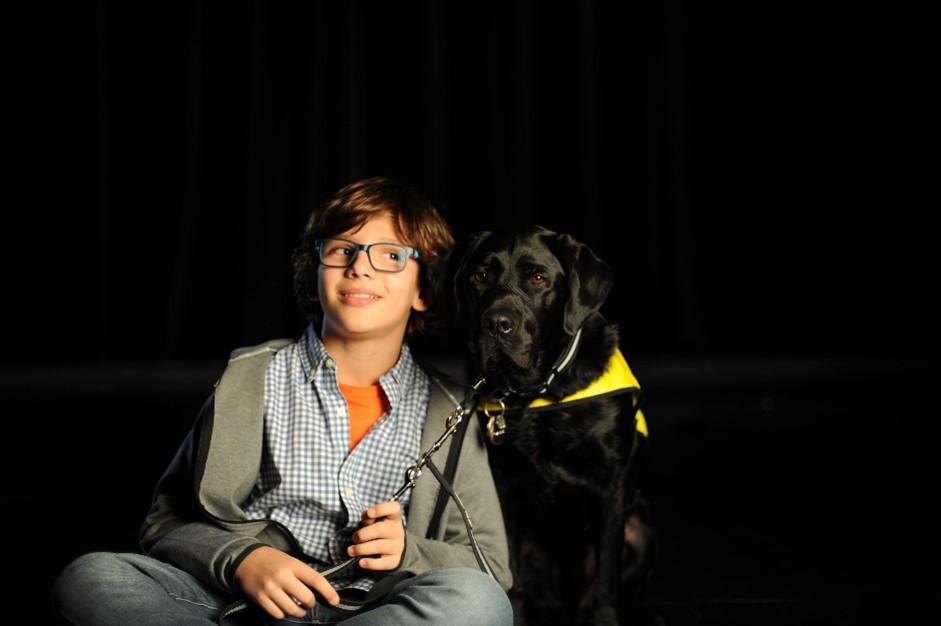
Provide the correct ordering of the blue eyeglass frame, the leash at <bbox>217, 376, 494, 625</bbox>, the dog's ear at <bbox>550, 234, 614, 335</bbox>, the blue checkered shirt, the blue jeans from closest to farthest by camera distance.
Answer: the blue jeans < the leash at <bbox>217, 376, 494, 625</bbox> < the blue checkered shirt < the blue eyeglass frame < the dog's ear at <bbox>550, 234, 614, 335</bbox>

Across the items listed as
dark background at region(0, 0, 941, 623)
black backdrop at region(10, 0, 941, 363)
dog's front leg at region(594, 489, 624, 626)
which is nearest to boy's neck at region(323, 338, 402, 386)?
dog's front leg at region(594, 489, 624, 626)

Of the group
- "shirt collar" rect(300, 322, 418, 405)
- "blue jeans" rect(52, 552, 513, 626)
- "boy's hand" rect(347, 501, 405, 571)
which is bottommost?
"blue jeans" rect(52, 552, 513, 626)

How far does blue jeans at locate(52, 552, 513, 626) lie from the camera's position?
1349mm

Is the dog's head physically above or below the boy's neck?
above

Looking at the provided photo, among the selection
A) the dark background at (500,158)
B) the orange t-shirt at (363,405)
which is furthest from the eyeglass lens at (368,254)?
the dark background at (500,158)

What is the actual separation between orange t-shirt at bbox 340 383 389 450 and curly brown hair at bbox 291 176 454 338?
206 mm

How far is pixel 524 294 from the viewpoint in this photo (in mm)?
1844

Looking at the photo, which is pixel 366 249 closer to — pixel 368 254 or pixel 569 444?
pixel 368 254

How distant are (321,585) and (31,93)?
13.7ft

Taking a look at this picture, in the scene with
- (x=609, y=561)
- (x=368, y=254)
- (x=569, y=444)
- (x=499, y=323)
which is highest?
(x=368, y=254)

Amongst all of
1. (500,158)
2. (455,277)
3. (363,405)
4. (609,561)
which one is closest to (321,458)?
(363,405)

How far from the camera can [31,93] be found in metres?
4.66

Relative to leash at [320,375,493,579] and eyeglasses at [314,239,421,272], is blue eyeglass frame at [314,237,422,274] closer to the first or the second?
eyeglasses at [314,239,421,272]

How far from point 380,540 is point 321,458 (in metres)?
0.24
